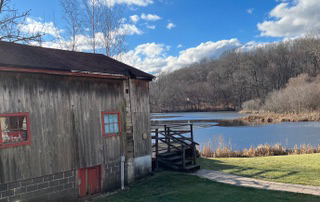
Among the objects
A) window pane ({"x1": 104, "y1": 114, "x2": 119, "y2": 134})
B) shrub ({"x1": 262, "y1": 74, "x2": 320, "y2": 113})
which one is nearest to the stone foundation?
window pane ({"x1": 104, "y1": 114, "x2": 119, "y2": 134})

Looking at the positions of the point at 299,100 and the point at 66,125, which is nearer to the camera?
the point at 66,125

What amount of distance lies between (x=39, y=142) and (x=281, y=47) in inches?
3246

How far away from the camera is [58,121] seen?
657 cm

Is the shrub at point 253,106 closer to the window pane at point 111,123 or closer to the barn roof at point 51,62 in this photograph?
the barn roof at point 51,62

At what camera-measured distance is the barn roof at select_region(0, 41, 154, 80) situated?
580 cm

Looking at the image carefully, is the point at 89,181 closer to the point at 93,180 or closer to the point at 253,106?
the point at 93,180

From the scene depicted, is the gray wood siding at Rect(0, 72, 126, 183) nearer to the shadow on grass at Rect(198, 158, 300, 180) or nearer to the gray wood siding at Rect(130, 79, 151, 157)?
the gray wood siding at Rect(130, 79, 151, 157)

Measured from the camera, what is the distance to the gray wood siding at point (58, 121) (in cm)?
573

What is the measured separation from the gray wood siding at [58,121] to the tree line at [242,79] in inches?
2404

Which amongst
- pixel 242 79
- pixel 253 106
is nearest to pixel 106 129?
pixel 253 106

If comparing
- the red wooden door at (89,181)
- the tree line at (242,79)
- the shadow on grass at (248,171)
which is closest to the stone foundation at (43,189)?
the red wooden door at (89,181)

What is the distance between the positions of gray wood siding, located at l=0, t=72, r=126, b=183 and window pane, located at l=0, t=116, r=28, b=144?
156 mm

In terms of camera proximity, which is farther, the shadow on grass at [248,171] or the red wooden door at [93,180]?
the shadow on grass at [248,171]

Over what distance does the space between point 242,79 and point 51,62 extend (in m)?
74.4
